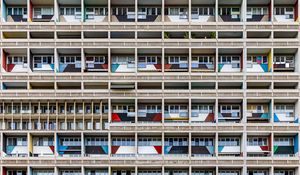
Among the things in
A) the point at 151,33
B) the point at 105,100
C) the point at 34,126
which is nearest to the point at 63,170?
the point at 34,126

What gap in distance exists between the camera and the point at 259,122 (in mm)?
37094

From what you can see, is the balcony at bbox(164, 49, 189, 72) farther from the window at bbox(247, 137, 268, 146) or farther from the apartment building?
the window at bbox(247, 137, 268, 146)

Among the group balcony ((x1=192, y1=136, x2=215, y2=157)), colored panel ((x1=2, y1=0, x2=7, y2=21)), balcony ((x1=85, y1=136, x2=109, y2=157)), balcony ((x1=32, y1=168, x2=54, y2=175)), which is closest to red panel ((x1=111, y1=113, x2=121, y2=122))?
balcony ((x1=85, y1=136, x2=109, y2=157))

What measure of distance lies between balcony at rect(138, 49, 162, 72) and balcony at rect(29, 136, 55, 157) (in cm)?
1042

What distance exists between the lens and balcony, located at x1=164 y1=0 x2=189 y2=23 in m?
38.1

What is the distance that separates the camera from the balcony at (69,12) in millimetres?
38094

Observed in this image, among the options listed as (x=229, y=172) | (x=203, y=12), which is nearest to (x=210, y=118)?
(x=229, y=172)

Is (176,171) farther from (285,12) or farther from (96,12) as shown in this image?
(285,12)

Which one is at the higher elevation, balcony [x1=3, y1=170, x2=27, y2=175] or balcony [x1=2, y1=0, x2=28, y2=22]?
balcony [x1=2, y1=0, x2=28, y2=22]

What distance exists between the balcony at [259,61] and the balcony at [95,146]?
48.2ft

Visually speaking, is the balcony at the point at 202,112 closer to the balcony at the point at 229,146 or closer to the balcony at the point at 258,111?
the balcony at the point at 229,146

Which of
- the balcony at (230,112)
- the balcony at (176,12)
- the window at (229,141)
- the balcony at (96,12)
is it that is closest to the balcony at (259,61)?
the balcony at (230,112)

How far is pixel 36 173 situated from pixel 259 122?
Result: 20420 mm

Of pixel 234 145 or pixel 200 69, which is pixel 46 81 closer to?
pixel 200 69
